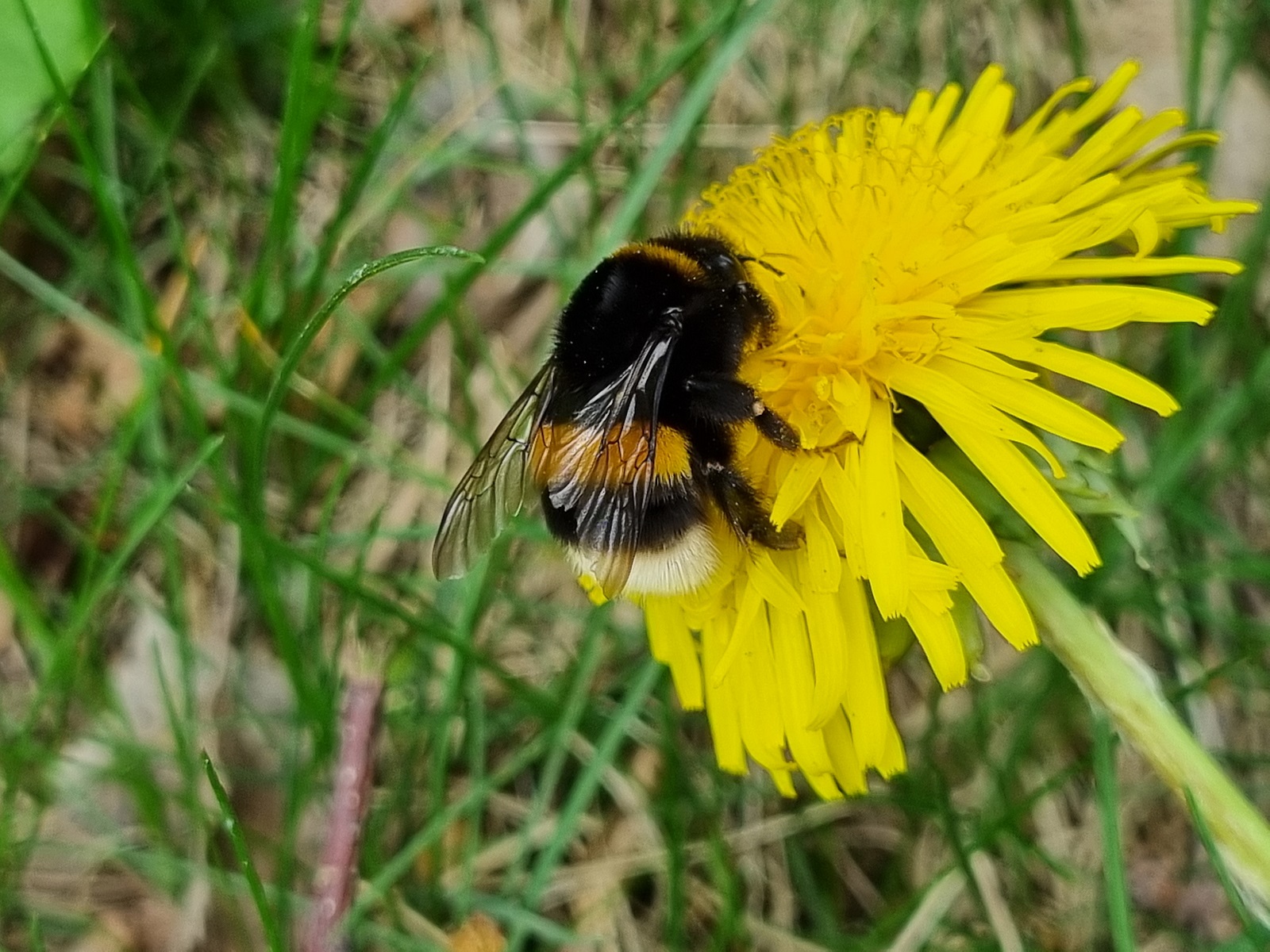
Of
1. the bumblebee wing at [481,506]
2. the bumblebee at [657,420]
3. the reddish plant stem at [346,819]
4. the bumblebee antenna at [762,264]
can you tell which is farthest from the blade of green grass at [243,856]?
the bumblebee antenna at [762,264]

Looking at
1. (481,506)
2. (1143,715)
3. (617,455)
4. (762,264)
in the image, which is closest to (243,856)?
(481,506)

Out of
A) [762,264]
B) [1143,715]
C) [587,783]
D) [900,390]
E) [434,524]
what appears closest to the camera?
[1143,715]

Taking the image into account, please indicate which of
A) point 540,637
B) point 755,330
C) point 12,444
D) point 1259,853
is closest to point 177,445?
point 12,444

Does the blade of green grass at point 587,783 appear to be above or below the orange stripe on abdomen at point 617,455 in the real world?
below

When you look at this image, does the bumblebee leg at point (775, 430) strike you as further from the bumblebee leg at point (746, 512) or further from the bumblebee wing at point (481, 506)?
the bumblebee wing at point (481, 506)

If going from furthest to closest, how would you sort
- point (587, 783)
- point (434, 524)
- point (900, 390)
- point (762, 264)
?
point (434, 524)
point (587, 783)
point (762, 264)
point (900, 390)

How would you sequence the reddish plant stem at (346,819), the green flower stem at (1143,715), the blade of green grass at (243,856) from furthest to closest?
1. the reddish plant stem at (346,819)
2. the blade of green grass at (243,856)
3. the green flower stem at (1143,715)

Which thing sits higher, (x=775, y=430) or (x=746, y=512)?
(x=775, y=430)

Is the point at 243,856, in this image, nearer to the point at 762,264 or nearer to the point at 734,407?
the point at 734,407
